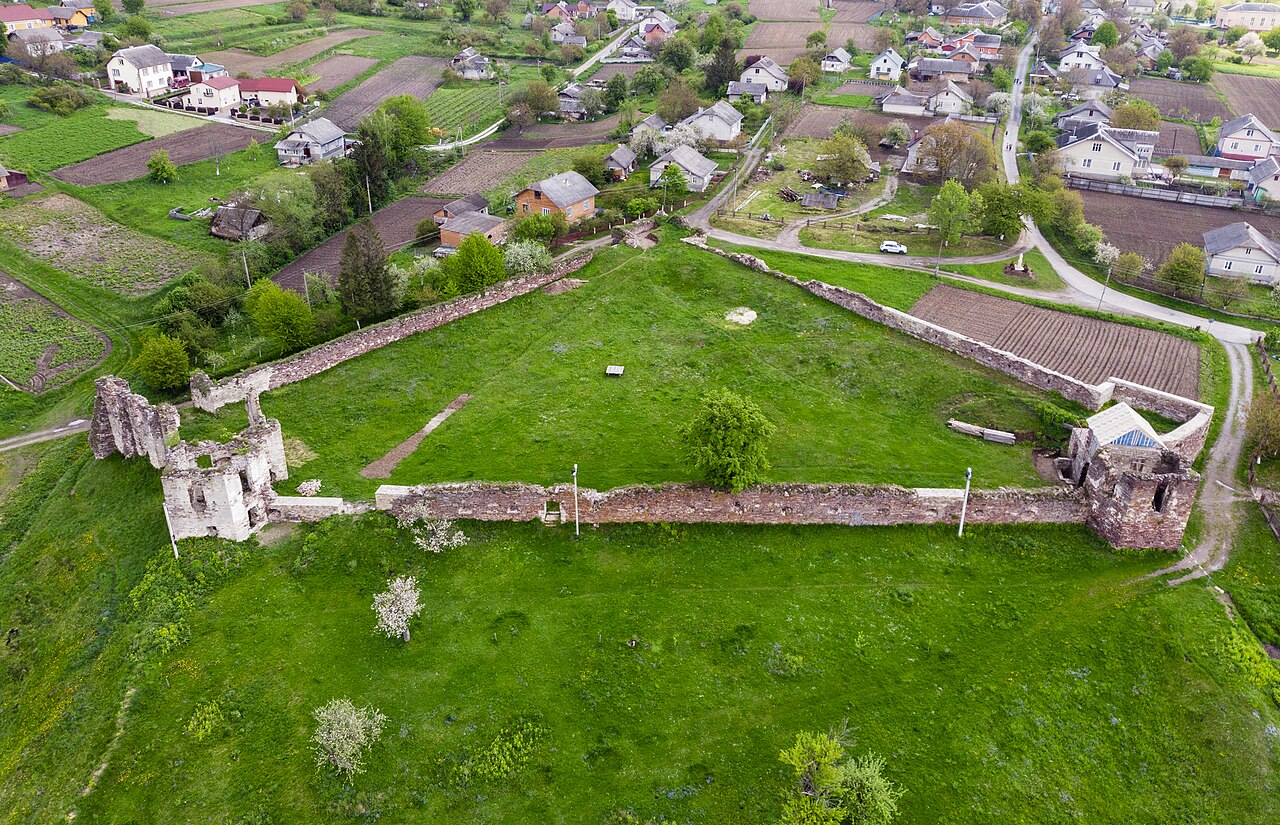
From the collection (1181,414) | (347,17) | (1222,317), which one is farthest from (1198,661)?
(347,17)

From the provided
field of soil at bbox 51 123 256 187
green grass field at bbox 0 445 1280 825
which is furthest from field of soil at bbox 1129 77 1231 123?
field of soil at bbox 51 123 256 187

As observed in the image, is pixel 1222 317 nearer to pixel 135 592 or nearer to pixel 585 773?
pixel 585 773

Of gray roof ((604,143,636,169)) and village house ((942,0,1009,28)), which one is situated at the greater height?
village house ((942,0,1009,28))

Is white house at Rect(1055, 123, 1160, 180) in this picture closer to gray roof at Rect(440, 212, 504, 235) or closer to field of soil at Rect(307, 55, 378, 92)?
gray roof at Rect(440, 212, 504, 235)

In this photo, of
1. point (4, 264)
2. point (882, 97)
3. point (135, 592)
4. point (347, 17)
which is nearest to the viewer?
point (135, 592)

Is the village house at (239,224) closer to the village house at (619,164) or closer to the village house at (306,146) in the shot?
the village house at (306,146)

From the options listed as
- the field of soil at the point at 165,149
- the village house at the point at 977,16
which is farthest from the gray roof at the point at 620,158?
the village house at the point at 977,16
